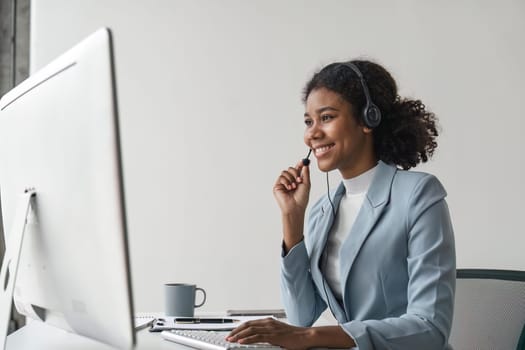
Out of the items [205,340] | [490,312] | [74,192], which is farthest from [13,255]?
[490,312]

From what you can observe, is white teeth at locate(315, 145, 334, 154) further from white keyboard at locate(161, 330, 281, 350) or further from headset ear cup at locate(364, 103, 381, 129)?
white keyboard at locate(161, 330, 281, 350)

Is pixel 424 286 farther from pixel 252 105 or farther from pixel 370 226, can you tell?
pixel 252 105

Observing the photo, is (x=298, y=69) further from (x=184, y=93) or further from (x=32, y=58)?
(x=32, y=58)

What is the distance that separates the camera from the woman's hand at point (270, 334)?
1.07m

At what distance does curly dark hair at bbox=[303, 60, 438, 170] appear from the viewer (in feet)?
5.34

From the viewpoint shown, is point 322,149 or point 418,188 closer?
point 418,188

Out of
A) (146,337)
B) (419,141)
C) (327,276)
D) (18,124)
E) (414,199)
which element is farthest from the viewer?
(419,141)

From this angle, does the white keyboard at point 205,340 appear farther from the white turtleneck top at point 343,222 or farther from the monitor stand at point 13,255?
the white turtleneck top at point 343,222

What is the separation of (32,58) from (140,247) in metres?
0.90

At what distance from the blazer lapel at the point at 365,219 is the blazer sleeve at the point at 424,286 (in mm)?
75

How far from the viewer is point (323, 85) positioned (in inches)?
64.9

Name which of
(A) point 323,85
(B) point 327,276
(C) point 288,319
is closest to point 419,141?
(A) point 323,85

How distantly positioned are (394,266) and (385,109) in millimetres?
434

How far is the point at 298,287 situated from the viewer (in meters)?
1.60
